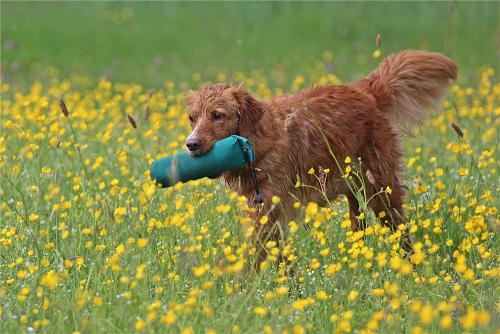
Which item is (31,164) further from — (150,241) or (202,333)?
(202,333)

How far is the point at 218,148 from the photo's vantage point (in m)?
4.89

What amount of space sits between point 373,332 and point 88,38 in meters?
11.6

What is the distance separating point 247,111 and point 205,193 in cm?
93

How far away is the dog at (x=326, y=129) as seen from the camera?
16.8ft

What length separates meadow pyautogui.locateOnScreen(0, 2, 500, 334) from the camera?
12.6 ft

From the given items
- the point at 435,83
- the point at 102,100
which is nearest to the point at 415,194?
the point at 435,83

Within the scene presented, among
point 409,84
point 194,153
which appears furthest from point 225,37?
point 194,153

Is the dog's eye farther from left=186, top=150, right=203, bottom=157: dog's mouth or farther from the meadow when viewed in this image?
the meadow

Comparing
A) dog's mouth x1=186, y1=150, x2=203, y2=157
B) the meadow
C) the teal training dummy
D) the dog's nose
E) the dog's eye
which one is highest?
the dog's eye

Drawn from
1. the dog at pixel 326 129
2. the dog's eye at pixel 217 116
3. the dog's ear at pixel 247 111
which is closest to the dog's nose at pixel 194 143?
the dog at pixel 326 129

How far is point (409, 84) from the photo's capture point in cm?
604

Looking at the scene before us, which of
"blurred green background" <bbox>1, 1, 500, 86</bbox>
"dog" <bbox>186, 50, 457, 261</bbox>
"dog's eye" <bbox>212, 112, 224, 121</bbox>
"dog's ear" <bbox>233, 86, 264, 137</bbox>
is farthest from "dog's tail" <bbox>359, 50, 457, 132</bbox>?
"blurred green background" <bbox>1, 1, 500, 86</bbox>

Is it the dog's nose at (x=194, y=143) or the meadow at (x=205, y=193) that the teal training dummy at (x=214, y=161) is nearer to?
the dog's nose at (x=194, y=143)

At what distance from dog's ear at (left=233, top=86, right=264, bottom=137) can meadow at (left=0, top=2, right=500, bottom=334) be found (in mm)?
472
